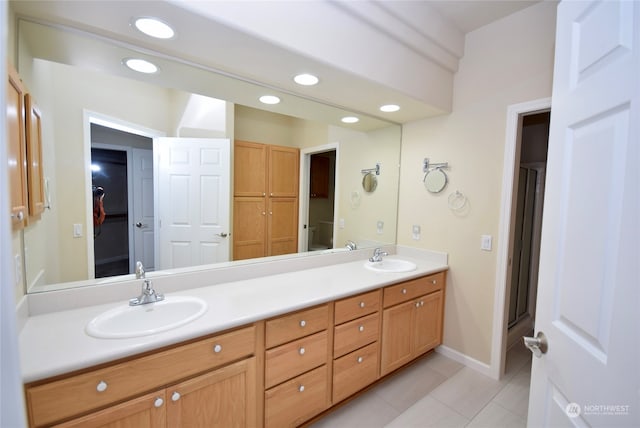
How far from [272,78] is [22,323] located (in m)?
1.71

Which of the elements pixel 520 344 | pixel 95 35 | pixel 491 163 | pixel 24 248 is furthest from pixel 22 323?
pixel 520 344

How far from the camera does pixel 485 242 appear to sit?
2217 millimetres

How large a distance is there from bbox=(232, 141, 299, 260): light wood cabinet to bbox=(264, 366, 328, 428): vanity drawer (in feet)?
2.98

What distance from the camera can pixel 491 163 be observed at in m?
2.17

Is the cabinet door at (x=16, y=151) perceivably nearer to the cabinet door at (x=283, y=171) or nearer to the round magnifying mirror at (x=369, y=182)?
the cabinet door at (x=283, y=171)

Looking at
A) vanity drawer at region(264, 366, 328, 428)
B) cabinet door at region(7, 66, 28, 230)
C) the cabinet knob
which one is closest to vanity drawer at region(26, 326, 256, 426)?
the cabinet knob

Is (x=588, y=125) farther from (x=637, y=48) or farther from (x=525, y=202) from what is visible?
(x=525, y=202)

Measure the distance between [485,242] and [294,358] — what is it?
5.68 ft

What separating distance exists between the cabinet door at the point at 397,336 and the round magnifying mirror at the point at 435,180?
103cm

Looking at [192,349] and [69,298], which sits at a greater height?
[69,298]

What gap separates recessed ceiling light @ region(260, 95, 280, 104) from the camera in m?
1.96

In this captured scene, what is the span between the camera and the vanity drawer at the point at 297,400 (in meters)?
1.43

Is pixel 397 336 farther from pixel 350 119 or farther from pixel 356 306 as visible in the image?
pixel 350 119

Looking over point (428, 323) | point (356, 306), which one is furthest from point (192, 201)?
point (428, 323)
